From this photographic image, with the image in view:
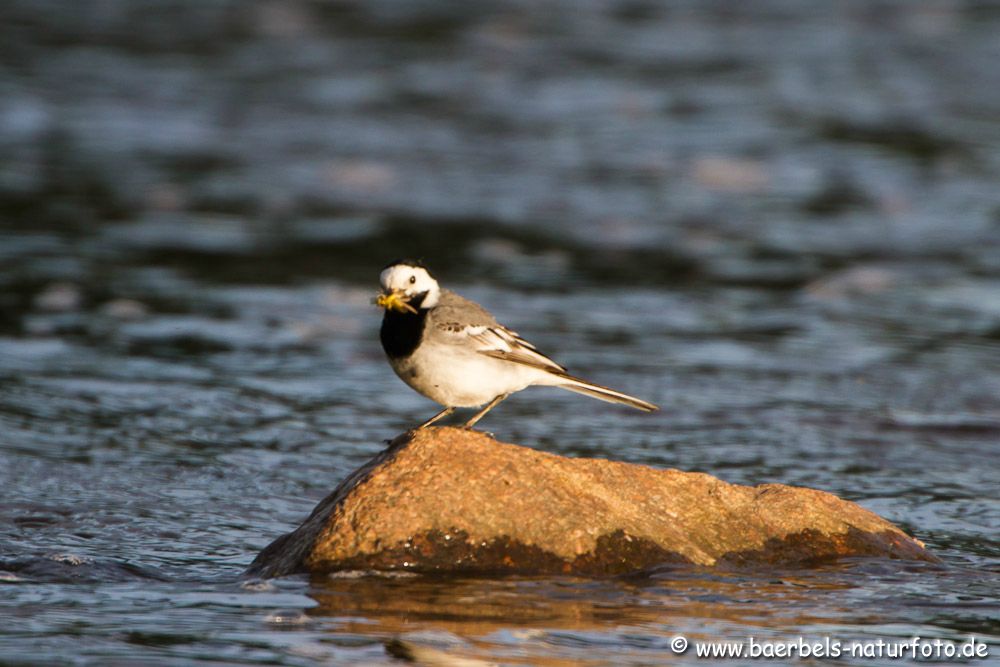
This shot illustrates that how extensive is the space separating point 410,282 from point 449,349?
378 millimetres

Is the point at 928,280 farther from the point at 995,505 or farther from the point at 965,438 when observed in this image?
the point at 995,505

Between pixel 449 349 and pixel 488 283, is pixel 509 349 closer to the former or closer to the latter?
pixel 449 349

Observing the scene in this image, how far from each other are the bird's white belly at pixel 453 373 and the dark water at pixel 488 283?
2.99ft

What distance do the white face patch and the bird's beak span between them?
2 cm

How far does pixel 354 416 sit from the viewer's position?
874 centimetres

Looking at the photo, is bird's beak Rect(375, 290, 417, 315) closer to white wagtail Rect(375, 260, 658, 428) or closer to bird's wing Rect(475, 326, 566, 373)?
white wagtail Rect(375, 260, 658, 428)

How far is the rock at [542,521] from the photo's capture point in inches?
218

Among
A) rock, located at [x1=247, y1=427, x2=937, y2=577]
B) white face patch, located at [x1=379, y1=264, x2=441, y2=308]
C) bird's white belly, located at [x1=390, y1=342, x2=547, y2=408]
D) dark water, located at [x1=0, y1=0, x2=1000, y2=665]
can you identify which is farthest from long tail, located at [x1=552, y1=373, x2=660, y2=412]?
dark water, located at [x1=0, y1=0, x2=1000, y2=665]

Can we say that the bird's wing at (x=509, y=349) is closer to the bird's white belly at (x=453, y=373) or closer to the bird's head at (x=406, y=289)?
the bird's white belly at (x=453, y=373)

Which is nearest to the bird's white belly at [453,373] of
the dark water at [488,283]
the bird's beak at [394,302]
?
the bird's beak at [394,302]

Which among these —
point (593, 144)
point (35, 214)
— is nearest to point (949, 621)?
point (35, 214)

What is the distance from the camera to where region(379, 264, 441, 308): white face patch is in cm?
616

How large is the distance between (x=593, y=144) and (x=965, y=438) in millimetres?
7775

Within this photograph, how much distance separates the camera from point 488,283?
11.4 meters
